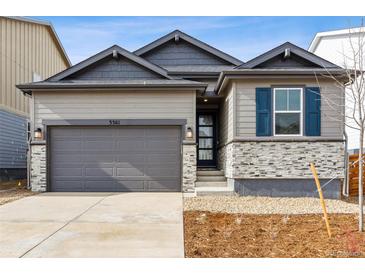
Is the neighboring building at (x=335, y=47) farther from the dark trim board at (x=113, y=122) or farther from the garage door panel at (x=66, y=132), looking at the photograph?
the garage door panel at (x=66, y=132)

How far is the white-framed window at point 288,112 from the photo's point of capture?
10391 mm

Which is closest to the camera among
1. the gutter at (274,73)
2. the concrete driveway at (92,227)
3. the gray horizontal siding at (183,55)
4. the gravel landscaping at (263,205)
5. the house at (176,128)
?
the concrete driveway at (92,227)

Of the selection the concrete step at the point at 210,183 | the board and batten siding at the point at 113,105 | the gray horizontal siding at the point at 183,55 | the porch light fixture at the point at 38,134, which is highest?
the gray horizontal siding at the point at 183,55

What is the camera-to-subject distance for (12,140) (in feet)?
51.0

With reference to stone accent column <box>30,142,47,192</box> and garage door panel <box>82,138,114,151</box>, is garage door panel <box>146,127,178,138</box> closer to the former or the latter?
garage door panel <box>82,138,114,151</box>

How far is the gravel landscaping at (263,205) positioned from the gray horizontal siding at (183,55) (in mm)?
6520

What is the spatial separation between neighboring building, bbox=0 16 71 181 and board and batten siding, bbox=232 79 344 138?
32.5 feet

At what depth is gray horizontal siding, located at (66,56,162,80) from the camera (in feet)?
39.1

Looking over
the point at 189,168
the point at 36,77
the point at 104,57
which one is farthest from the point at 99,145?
the point at 36,77

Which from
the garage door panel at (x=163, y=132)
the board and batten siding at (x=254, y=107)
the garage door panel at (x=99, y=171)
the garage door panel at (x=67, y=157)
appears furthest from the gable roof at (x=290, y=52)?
the garage door panel at (x=67, y=157)

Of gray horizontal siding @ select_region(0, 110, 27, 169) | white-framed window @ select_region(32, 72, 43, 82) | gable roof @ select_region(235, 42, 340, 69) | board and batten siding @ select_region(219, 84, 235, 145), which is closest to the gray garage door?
board and batten siding @ select_region(219, 84, 235, 145)

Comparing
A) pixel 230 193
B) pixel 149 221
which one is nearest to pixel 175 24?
pixel 230 193

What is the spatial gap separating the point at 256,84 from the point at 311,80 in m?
1.59

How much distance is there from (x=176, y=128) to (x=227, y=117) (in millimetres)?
1693
